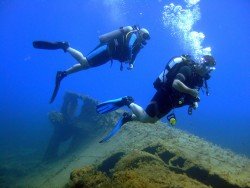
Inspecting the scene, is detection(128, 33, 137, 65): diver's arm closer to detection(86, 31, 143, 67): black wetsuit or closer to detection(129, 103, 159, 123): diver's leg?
detection(86, 31, 143, 67): black wetsuit

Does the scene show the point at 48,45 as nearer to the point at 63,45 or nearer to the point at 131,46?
the point at 63,45

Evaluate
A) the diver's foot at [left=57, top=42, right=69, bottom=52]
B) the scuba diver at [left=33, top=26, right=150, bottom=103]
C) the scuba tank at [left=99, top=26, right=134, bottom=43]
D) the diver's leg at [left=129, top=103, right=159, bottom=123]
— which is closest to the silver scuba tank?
the diver's leg at [left=129, top=103, right=159, bottom=123]

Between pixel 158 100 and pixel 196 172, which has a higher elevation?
pixel 158 100

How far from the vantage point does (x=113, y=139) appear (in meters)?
8.52

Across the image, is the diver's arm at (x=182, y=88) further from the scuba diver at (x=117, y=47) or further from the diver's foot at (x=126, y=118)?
the scuba diver at (x=117, y=47)

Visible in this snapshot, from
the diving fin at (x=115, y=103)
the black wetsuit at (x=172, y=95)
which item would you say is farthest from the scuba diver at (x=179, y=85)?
the diving fin at (x=115, y=103)

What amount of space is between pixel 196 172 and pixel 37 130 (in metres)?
23.8

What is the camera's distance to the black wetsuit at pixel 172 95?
6.46 metres

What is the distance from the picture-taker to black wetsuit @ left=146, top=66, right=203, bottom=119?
646cm

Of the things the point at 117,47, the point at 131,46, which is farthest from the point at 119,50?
the point at 131,46

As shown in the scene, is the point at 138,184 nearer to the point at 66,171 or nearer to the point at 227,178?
the point at 227,178

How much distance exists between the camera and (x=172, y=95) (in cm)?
662

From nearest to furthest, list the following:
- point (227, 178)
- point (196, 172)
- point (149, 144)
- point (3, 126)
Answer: point (227, 178)
point (196, 172)
point (149, 144)
point (3, 126)

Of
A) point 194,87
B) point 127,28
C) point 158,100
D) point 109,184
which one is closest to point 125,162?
point 109,184
